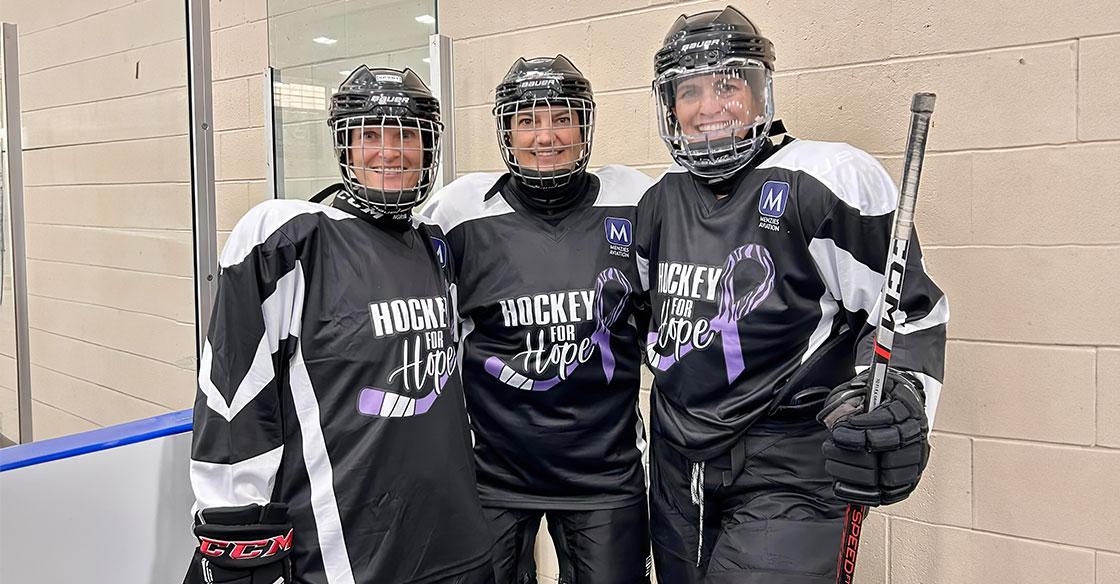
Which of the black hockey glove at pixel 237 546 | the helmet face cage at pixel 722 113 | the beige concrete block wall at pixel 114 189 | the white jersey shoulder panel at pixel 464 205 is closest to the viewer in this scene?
the black hockey glove at pixel 237 546

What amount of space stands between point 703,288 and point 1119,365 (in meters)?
0.87

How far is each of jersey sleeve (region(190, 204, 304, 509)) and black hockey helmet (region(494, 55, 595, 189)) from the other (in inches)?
21.5

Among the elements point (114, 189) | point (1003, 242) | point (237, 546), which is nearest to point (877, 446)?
point (1003, 242)

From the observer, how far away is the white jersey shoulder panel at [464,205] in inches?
72.3

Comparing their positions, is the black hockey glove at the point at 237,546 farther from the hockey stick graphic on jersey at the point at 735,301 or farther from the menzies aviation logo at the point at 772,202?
the menzies aviation logo at the point at 772,202

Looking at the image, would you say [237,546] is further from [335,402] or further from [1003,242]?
[1003,242]

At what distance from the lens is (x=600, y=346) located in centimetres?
176

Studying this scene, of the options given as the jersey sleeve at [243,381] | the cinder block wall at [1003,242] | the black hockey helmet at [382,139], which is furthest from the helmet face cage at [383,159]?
the cinder block wall at [1003,242]

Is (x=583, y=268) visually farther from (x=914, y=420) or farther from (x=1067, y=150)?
Result: (x=1067, y=150)

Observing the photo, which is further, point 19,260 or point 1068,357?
point 19,260

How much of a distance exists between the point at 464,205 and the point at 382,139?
0.99 ft

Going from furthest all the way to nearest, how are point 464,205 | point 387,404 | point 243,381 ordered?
point 464,205
point 387,404
point 243,381

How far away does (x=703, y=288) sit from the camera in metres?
1.58

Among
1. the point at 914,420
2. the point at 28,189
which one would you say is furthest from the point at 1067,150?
the point at 28,189
